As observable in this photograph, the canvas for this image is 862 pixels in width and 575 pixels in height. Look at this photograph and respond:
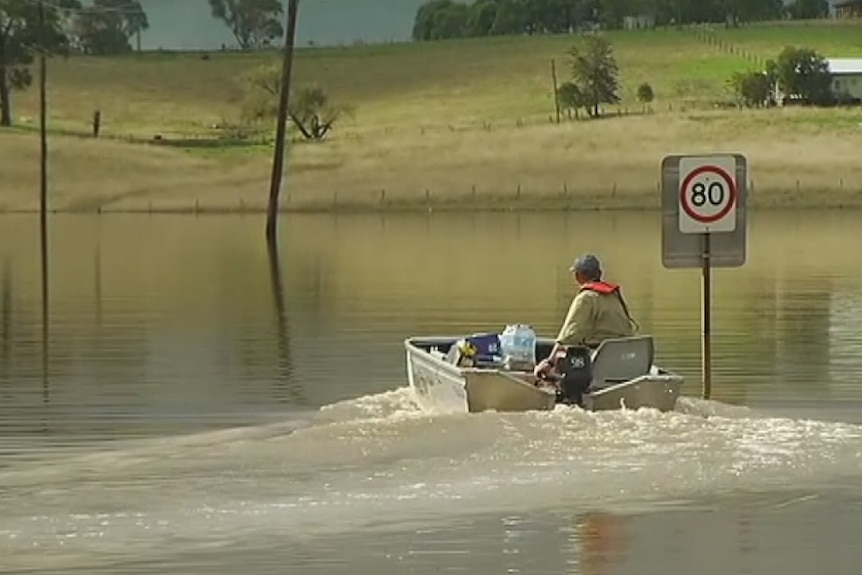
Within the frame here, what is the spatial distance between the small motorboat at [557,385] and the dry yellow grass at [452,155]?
203 ft

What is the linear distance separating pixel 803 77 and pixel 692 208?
9718cm

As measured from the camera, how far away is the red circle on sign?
19547 mm

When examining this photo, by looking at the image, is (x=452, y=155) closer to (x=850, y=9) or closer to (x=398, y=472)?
(x=398, y=472)

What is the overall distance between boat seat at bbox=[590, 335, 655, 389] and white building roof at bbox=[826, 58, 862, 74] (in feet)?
342

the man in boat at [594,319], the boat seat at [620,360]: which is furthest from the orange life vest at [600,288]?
the boat seat at [620,360]

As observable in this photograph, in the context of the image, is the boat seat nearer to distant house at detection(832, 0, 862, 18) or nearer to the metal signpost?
the metal signpost

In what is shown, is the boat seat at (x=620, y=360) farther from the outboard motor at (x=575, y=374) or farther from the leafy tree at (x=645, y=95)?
the leafy tree at (x=645, y=95)

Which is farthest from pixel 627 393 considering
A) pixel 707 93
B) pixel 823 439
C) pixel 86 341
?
pixel 707 93

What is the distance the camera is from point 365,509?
1433 centimetres

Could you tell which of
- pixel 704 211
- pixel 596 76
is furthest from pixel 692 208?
pixel 596 76

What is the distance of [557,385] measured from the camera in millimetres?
18484

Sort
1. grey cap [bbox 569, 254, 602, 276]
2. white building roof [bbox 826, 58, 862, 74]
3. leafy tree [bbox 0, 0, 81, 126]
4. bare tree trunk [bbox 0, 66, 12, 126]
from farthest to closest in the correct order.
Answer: white building roof [bbox 826, 58, 862, 74]
leafy tree [bbox 0, 0, 81, 126]
bare tree trunk [bbox 0, 66, 12, 126]
grey cap [bbox 569, 254, 602, 276]

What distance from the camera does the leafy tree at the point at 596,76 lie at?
116m

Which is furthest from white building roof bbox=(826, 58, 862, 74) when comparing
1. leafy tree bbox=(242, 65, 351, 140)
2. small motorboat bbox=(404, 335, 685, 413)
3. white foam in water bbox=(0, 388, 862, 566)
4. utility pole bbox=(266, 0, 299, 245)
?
white foam in water bbox=(0, 388, 862, 566)
